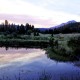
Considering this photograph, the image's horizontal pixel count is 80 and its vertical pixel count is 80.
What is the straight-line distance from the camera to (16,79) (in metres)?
22.8

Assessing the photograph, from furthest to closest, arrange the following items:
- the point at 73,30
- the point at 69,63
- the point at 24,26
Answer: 1. the point at 24,26
2. the point at 73,30
3. the point at 69,63

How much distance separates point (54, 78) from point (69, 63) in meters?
12.0

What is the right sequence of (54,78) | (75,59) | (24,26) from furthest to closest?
(24,26), (75,59), (54,78)

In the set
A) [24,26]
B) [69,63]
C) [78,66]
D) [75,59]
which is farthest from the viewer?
[24,26]

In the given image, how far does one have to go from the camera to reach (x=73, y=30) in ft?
403

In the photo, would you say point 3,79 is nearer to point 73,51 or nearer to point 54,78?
point 54,78

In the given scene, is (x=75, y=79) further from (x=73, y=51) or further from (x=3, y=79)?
(x=73, y=51)

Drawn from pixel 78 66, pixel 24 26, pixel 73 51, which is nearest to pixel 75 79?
pixel 78 66

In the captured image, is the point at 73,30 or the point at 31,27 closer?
the point at 73,30

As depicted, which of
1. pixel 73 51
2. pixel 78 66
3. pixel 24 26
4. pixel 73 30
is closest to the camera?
pixel 78 66

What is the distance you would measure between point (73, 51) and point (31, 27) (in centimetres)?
10427

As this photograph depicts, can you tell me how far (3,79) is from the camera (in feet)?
74.9

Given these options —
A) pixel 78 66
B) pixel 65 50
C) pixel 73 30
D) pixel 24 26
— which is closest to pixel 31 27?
pixel 24 26

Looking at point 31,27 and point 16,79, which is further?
point 31,27
